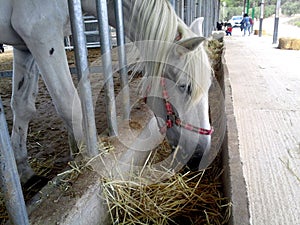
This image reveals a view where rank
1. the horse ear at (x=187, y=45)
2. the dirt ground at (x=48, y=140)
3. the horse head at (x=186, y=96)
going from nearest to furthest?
the horse ear at (x=187, y=45) → the horse head at (x=186, y=96) → the dirt ground at (x=48, y=140)

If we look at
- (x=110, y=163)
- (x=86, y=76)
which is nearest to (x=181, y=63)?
(x=86, y=76)

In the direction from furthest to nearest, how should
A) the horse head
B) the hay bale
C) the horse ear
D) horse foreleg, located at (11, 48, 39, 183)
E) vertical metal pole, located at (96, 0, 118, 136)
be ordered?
the hay bale, horse foreleg, located at (11, 48, 39, 183), vertical metal pole, located at (96, 0, 118, 136), the horse head, the horse ear

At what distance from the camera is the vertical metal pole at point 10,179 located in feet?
2.12

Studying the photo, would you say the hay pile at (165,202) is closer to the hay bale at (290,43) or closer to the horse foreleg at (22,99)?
the horse foreleg at (22,99)

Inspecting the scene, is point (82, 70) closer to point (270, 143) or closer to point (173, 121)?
point (173, 121)

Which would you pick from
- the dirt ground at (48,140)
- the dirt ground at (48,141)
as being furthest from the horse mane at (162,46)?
the dirt ground at (48,140)

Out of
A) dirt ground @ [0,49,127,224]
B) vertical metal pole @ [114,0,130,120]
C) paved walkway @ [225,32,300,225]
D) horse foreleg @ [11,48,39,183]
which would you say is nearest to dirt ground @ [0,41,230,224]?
dirt ground @ [0,49,127,224]

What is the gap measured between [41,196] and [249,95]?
2.00m

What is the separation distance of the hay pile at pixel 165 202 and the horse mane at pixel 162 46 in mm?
408

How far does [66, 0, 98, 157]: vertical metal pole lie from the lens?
3.41 ft

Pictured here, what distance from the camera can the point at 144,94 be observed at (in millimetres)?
1335

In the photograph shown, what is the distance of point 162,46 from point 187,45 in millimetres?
140

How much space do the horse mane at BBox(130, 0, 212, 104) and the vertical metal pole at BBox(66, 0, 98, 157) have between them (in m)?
0.28

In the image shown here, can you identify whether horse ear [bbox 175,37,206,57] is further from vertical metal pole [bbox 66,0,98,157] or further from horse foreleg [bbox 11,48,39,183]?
horse foreleg [bbox 11,48,39,183]
